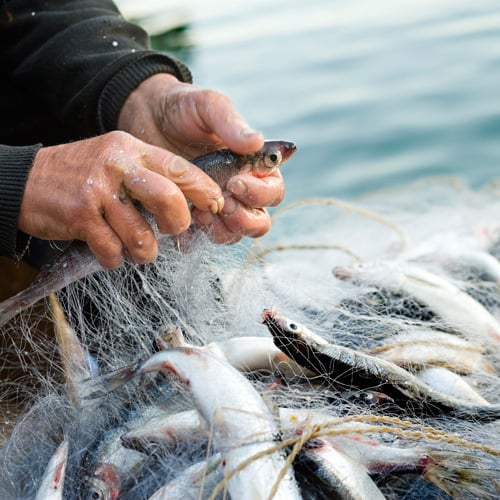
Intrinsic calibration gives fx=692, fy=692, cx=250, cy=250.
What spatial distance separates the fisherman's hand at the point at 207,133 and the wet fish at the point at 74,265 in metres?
0.04

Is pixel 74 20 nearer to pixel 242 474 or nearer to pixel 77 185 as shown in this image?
→ pixel 77 185

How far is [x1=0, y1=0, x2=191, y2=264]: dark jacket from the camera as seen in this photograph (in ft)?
9.80

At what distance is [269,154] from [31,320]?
958 millimetres

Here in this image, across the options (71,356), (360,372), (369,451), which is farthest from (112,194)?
(369,451)

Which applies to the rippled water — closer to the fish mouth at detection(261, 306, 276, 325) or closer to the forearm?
the forearm

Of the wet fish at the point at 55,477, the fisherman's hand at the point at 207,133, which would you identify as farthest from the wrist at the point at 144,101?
the wet fish at the point at 55,477

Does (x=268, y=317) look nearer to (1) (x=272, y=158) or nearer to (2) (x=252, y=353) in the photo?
(2) (x=252, y=353)

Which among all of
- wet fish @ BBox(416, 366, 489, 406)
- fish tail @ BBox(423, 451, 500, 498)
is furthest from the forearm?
fish tail @ BBox(423, 451, 500, 498)

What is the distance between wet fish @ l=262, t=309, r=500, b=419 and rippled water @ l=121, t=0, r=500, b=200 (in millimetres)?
4622

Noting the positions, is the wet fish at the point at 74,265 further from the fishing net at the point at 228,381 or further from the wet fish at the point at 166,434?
the wet fish at the point at 166,434

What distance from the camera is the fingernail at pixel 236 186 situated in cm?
225

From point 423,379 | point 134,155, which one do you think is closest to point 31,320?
point 134,155

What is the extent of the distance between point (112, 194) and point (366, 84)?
7527 millimetres

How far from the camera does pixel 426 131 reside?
7453 mm
